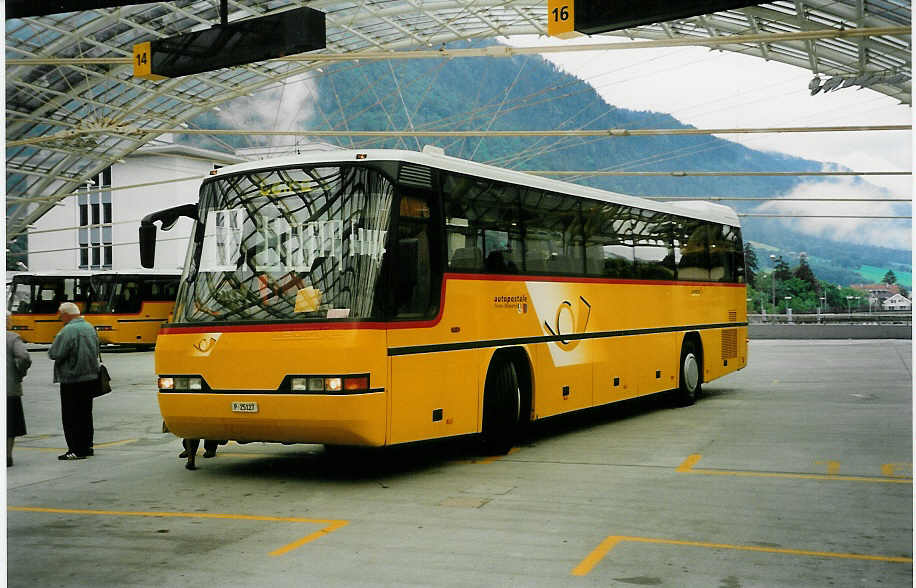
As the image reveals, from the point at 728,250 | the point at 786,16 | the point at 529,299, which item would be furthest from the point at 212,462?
the point at 786,16

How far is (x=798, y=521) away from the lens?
827cm

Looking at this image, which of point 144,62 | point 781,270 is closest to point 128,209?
point 781,270

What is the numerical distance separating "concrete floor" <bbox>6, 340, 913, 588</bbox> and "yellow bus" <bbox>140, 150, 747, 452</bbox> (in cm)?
64

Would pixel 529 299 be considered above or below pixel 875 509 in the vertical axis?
above

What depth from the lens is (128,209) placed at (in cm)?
7556

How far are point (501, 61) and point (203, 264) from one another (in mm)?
151070

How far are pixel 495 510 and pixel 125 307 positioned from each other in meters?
35.2

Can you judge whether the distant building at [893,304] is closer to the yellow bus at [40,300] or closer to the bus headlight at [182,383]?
the yellow bus at [40,300]

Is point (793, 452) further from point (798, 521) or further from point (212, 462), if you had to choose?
point (212, 462)

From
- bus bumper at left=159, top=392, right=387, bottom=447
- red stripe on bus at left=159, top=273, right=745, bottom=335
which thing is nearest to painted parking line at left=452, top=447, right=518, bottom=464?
red stripe on bus at left=159, top=273, right=745, bottom=335

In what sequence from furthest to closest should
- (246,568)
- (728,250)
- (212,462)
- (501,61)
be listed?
(501,61) → (728,250) → (212,462) → (246,568)

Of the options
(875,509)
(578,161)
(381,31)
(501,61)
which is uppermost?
(501,61)

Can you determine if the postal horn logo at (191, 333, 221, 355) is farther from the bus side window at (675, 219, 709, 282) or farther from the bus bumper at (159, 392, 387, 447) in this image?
the bus side window at (675, 219, 709, 282)

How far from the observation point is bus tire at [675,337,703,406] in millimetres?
17766
